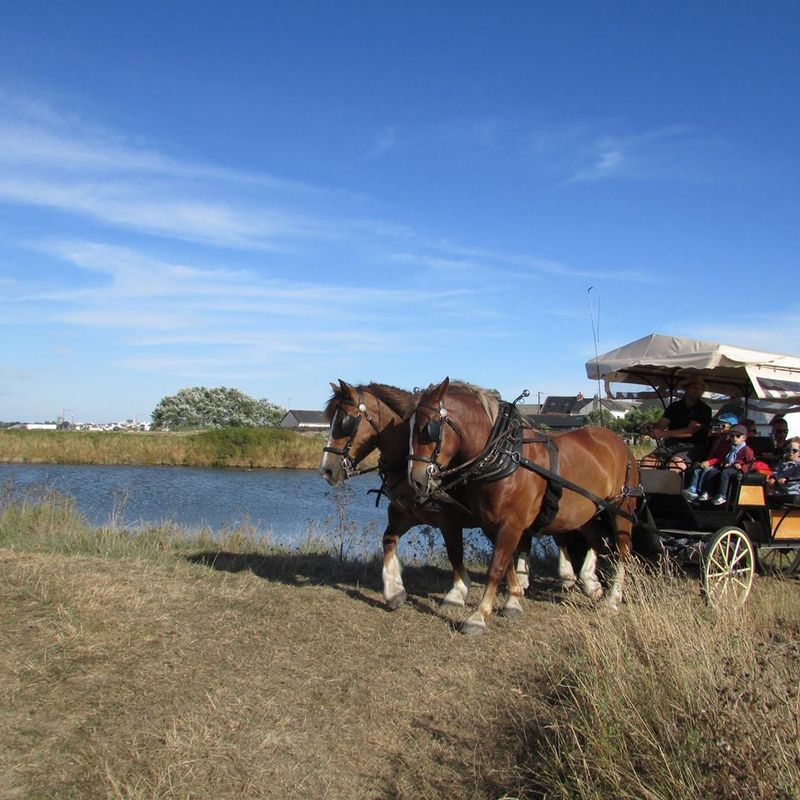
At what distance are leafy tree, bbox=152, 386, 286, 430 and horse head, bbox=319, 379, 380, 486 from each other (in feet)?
212

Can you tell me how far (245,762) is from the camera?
158 inches

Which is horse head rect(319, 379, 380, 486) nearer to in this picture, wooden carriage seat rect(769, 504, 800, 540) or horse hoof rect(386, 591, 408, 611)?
horse hoof rect(386, 591, 408, 611)

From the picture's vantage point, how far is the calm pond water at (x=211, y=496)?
47.8 feet

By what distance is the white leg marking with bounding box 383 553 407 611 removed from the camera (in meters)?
6.99

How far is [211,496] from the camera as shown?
2031 cm

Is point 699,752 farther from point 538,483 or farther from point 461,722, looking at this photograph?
point 538,483

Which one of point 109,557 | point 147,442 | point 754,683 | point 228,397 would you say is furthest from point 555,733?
point 228,397

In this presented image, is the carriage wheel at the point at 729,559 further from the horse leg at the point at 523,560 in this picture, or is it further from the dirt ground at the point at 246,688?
the horse leg at the point at 523,560

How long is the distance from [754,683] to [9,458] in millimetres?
30794

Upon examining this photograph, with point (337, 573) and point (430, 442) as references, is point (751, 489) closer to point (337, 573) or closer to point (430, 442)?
point (430, 442)

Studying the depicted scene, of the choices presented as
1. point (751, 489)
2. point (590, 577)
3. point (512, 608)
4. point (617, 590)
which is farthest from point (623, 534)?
point (512, 608)

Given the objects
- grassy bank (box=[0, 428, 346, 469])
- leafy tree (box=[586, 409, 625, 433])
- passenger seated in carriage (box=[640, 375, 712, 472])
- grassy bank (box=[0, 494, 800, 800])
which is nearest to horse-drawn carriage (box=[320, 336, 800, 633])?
passenger seated in carriage (box=[640, 375, 712, 472])

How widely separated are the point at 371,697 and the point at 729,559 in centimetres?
426

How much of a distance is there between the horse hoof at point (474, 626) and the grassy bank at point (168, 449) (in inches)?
944
